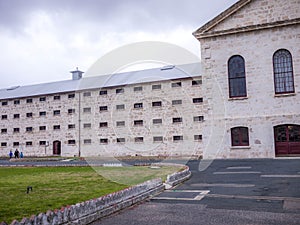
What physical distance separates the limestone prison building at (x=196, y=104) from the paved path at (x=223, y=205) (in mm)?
10944

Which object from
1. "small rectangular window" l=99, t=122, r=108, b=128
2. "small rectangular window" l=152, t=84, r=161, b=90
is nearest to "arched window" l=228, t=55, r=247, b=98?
"small rectangular window" l=152, t=84, r=161, b=90

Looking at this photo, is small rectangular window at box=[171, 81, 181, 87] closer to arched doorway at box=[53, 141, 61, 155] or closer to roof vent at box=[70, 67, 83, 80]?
arched doorway at box=[53, 141, 61, 155]

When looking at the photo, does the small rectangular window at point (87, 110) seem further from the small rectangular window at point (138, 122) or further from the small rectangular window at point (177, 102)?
the small rectangular window at point (177, 102)

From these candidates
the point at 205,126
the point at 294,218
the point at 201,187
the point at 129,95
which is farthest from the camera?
the point at 129,95

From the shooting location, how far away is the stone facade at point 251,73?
2106cm

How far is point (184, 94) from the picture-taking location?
1160 inches

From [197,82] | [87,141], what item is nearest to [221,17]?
[197,82]

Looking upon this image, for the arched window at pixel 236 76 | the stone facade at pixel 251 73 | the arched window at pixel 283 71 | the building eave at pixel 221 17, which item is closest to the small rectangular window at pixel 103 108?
the stone facade at pixel 251 73

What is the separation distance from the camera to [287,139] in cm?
2091

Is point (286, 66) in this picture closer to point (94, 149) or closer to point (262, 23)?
point (262, 23)

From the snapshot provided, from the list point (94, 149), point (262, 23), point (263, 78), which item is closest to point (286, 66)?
point (263, 78)

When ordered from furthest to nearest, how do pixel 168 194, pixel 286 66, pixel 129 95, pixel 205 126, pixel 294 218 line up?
1. pixel 129 95
2. pixel 205 126
3. pixel 286 66
4. pixel 168 194
5. pixel 294 218

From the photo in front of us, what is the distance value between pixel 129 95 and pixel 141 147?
18.0ft

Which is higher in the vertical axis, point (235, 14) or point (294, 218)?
point (235, 14)
